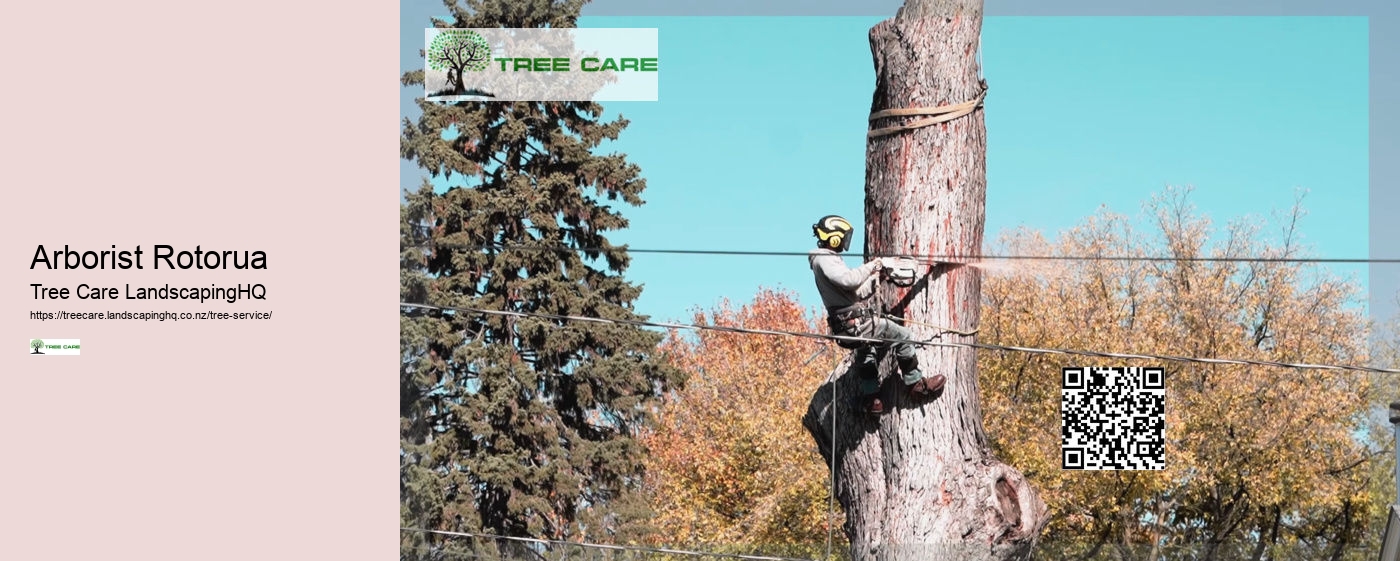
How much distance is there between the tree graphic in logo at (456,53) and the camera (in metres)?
18.8

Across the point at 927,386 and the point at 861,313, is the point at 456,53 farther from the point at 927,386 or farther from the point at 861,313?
the point at 927,386

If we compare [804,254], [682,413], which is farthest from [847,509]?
[682,413]

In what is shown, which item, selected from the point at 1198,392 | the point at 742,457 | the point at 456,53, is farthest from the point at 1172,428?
the point at 456,53

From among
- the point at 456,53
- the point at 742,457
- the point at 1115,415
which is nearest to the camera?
the point at 1115,415

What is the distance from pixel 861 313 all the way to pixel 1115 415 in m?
6.11

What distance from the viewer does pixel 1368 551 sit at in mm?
21266

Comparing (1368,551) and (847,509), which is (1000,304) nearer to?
(1368,551)

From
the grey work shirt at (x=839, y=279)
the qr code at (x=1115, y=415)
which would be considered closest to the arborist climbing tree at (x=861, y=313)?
the grey work shirt at (x=839, y=279)

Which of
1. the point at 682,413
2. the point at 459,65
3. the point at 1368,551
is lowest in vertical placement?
the point at 1368,551

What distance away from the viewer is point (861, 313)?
6750 millimetres

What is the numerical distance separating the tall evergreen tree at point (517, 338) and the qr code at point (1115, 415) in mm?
7367

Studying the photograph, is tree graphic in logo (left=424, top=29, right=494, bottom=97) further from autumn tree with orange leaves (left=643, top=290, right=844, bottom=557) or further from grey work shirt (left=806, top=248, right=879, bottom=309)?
grey work shirt (left=806, top=248, right=879, bottom=309)

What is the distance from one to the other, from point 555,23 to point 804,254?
14.0 meters

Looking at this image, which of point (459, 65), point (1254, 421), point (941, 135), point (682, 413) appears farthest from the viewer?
point (682, 413)
